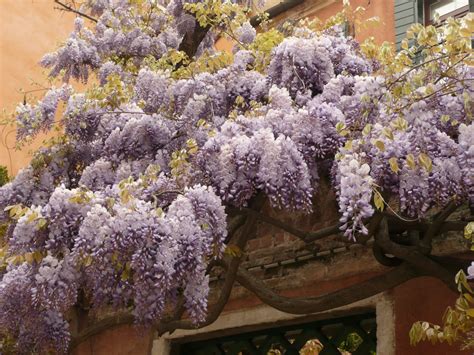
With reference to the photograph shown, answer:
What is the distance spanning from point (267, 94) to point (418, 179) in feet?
5.31

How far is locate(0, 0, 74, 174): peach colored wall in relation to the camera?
11.5m

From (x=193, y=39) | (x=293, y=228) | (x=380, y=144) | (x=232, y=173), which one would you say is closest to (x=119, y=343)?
(x=193, y=39)

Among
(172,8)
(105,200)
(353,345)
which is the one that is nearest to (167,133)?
(105,200)

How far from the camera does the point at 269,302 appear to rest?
5.88 m

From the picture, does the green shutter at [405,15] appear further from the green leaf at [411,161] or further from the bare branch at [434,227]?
the green leaf at [411,161]

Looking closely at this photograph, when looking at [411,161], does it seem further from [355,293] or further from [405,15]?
[405,15]

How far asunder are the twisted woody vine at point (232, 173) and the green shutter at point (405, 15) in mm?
2229

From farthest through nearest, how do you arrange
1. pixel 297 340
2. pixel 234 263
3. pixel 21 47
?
pixel 21 47
pixel 297 340
pixel 234 263

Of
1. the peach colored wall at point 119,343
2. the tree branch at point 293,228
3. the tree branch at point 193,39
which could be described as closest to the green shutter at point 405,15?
the tree branch at point 193,39

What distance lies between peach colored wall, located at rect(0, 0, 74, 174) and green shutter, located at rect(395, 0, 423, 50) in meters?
5.10

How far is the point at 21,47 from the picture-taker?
1188cm

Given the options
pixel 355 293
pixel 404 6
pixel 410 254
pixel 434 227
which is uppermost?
pixel 404 6

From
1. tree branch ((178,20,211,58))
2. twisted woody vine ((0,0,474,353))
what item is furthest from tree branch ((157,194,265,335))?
tree branch ((178,20,211,58))

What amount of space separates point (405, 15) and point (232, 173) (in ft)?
13.4
